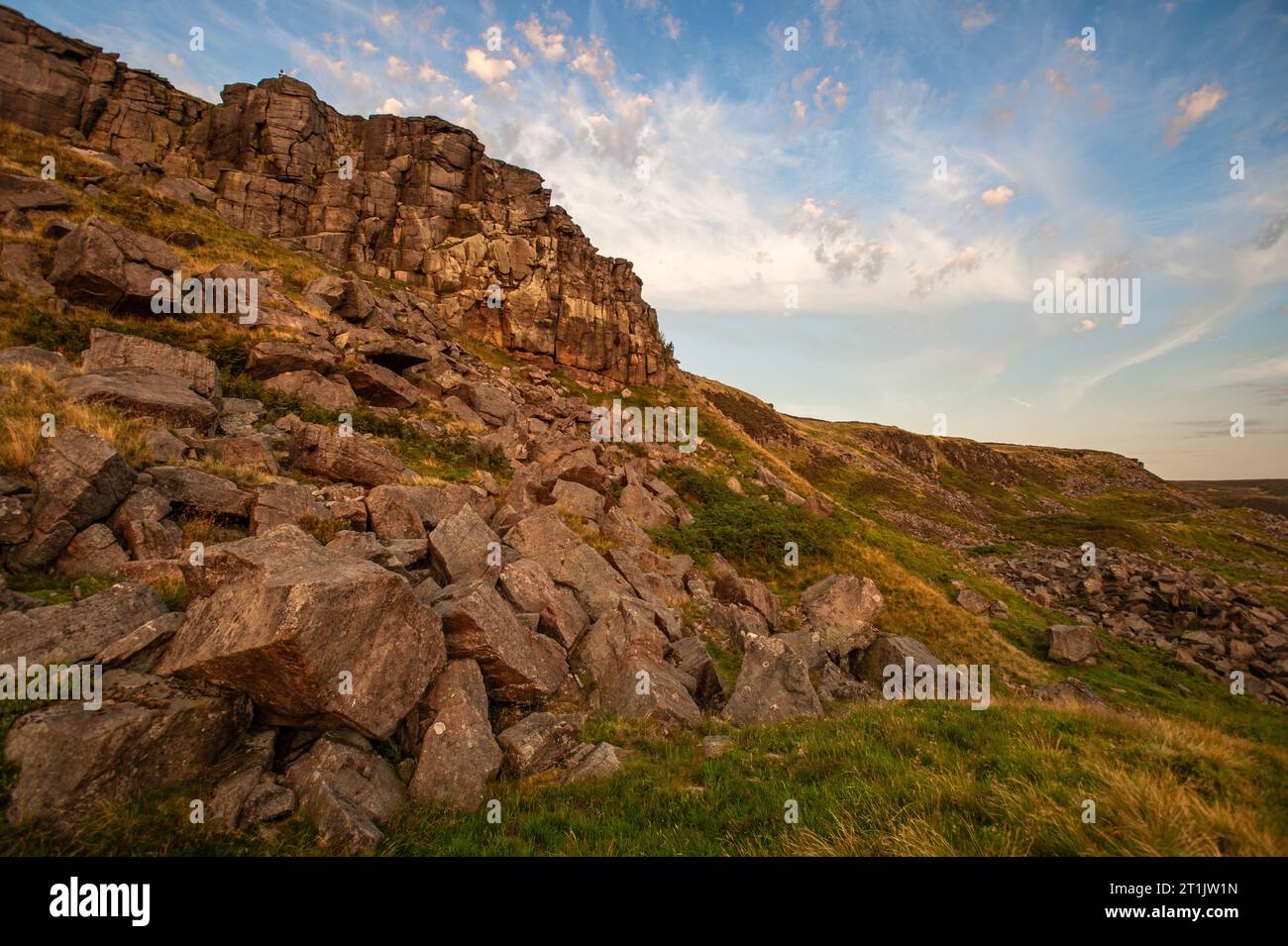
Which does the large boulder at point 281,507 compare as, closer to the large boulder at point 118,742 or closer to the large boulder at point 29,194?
the large boulder at point 118,742

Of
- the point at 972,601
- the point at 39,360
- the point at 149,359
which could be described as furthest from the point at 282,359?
the point at 972,601

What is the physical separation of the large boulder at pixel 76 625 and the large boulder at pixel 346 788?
313 cm

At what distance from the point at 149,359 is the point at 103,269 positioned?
656 cm

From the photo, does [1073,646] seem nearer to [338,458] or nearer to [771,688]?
[771,688]

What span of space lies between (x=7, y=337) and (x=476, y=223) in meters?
53.9

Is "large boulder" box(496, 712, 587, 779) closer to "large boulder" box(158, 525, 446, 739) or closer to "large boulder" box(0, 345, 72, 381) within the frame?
"large boulder" box(158, 525, 446, 739)

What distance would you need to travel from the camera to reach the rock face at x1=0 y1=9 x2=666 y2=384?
161ft

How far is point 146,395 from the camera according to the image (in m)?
12.7

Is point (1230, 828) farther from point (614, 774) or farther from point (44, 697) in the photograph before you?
point (44, 697)

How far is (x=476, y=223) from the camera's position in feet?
201

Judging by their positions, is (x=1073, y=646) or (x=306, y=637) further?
(x=1073, y=646)

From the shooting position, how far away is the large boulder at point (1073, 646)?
1037 inches

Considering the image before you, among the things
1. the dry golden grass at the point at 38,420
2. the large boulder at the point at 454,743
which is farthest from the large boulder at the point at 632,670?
the dry golden grass at the point at 38,420
